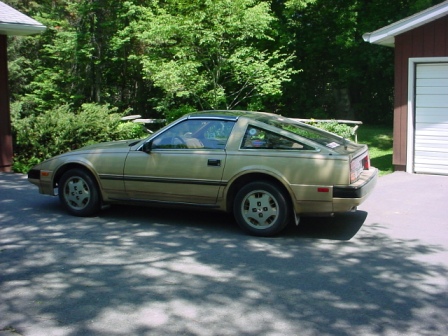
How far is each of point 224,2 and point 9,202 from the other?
398 inches

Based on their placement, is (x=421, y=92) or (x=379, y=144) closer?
(x=421, y=92)

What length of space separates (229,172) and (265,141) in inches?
23.9

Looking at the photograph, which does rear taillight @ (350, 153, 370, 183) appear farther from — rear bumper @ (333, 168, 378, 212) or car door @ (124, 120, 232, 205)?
car door @ (124, 120, 232, 205)

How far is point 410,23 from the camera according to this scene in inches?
469

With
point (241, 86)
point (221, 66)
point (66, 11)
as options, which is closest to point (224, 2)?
point (221, 66)

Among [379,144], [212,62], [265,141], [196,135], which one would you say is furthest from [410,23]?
[212,62]

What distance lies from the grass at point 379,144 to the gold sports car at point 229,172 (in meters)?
5.98

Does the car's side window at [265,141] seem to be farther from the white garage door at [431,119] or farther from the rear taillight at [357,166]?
the white garage door at [431,119]

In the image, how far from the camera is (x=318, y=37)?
25344 mm

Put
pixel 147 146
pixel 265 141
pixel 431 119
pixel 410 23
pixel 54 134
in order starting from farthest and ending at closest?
pixel 54 134, pixel 431 119, pixel 410 23, pixel 147 146, pixel 265 141

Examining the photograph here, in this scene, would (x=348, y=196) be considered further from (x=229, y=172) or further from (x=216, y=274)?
(x=216, y=274)

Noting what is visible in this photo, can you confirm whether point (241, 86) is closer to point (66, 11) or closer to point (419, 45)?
point (419, 45)

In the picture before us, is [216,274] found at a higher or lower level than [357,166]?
lower

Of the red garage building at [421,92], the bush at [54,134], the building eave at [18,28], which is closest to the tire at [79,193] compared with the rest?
the bush at [54,134]
